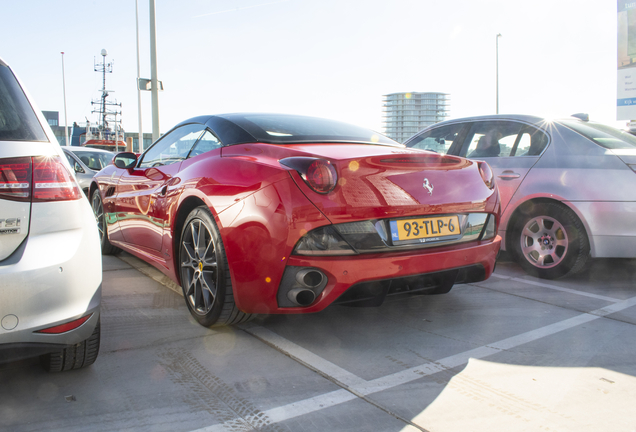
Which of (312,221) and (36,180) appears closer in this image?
(36,180)

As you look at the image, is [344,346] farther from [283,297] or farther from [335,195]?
[335,195]

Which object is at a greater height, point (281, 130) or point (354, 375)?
point (281, 130)

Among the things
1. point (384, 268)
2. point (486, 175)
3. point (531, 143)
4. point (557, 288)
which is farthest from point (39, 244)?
point (531, 143)

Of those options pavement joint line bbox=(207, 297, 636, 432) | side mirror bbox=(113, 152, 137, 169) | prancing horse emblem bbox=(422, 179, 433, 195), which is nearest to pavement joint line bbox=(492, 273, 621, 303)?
pavement joint line bbox=(207, 297, 636, 432)

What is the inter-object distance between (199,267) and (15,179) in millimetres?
1265

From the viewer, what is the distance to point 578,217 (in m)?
4.11

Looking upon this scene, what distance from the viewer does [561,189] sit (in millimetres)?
4188

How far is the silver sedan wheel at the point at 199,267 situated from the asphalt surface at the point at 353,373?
0.17 m

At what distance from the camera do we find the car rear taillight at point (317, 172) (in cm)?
253

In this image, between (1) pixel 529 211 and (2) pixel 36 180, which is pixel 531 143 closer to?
(1) pixel 529 211

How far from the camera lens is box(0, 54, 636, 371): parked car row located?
79.4 inches

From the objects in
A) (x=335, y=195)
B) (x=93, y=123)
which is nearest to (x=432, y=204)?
(x=335, y=195)

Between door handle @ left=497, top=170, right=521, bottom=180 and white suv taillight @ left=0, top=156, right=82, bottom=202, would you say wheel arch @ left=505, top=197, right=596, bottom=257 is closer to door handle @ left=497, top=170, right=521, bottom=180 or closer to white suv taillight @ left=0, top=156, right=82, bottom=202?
door handle @ left=497, top=170, right=521, bottom=180

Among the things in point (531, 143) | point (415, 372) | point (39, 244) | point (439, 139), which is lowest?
point (415, 372)
